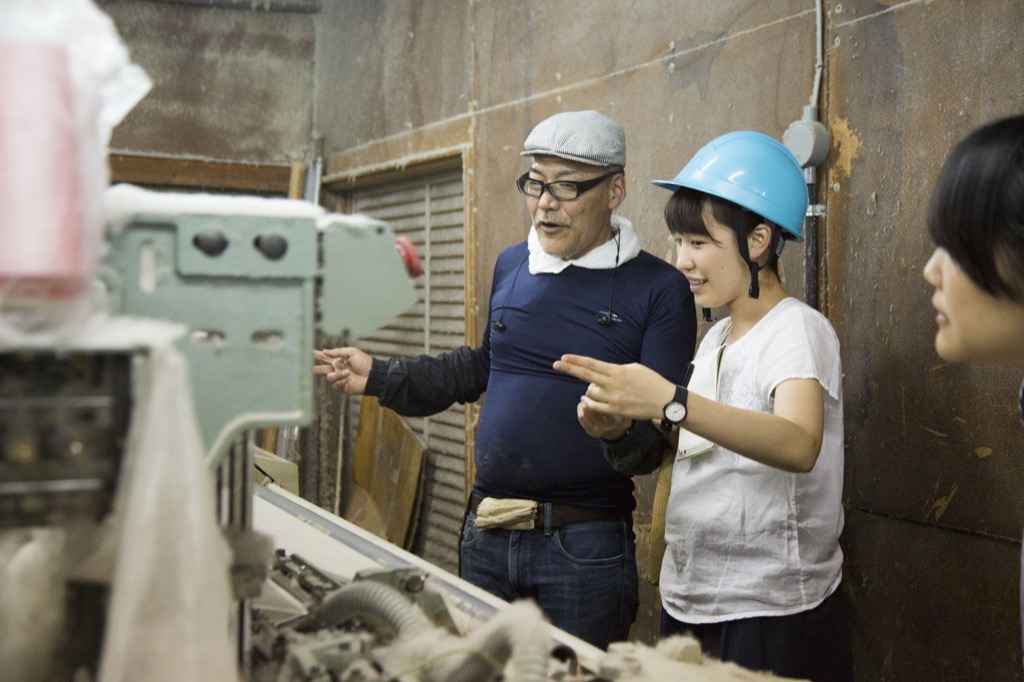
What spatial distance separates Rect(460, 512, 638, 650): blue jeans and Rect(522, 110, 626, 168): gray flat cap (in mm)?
973

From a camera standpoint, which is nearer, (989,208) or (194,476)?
(194,476)

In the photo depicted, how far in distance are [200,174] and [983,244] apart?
5036 mm

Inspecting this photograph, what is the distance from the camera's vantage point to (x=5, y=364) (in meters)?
0.88

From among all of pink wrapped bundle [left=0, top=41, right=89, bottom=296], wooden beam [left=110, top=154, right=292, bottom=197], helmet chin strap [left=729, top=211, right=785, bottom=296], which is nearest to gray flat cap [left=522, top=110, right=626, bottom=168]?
helmet chin strap [left=729, top=211, right=785, bottom=296]

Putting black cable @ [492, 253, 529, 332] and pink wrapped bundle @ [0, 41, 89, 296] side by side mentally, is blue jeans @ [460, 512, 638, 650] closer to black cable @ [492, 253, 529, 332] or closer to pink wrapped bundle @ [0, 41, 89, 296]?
black cable @ [492, 253, 529, 332]

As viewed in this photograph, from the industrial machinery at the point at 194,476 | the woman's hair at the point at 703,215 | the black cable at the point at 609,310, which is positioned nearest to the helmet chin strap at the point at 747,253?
the woman's hair at the point at 703,215

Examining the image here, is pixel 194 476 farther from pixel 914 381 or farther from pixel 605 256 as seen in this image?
pixel 914 381

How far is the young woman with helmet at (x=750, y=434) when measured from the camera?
1817 mm

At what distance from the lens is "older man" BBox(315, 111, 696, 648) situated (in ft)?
7.84

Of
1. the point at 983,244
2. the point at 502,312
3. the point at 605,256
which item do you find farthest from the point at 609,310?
the point at 983,244

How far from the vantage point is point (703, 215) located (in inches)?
83.4

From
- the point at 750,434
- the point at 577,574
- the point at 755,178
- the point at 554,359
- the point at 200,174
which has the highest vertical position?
the point at 200,174

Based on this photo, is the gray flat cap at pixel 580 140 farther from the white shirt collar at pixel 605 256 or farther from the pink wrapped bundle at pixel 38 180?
the pink wrapped bundle at pixel 38 180

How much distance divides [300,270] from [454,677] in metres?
0.54
